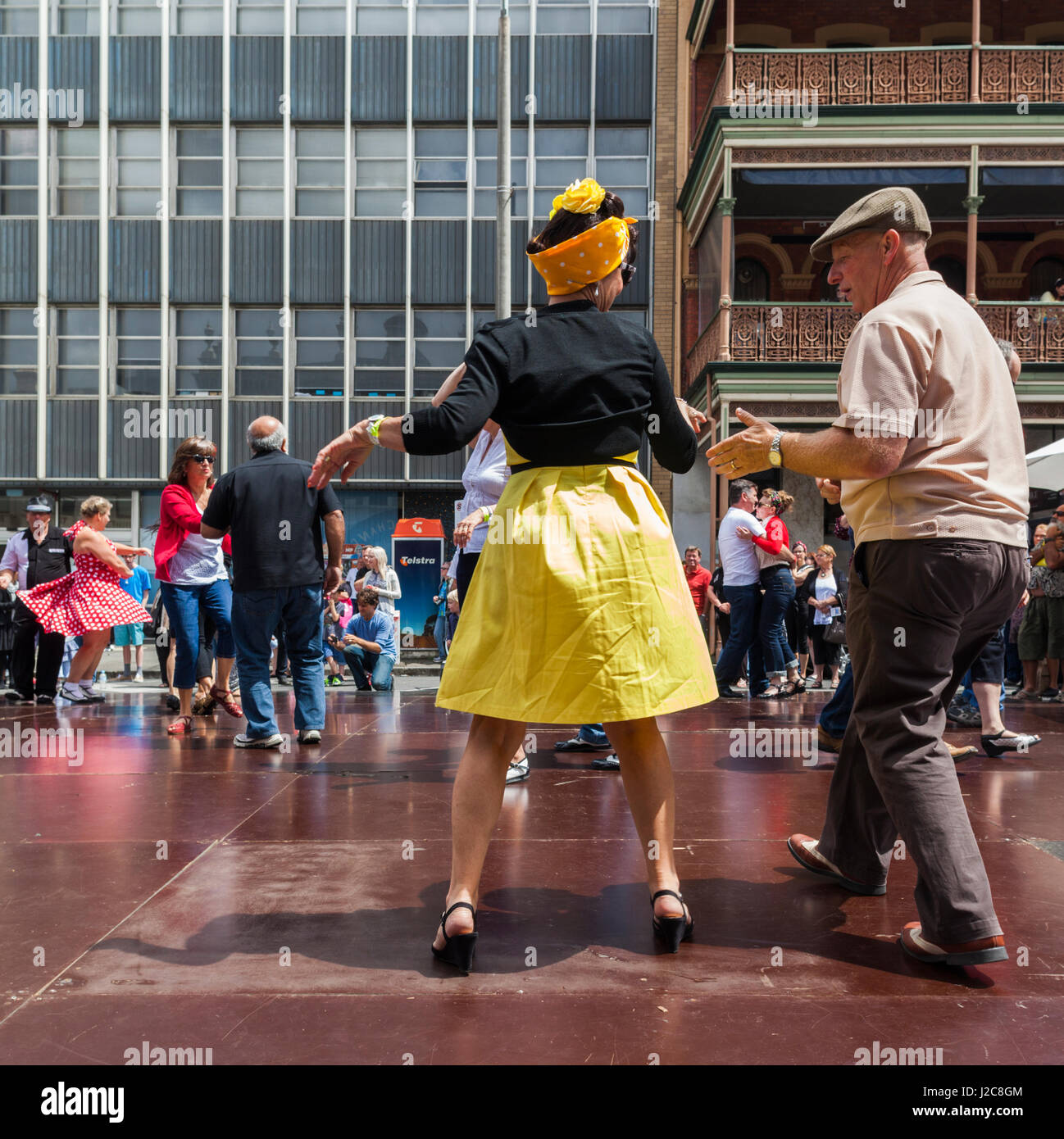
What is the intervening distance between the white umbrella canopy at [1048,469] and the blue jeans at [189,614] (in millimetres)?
8215

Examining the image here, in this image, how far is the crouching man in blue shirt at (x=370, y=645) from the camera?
37.2ft

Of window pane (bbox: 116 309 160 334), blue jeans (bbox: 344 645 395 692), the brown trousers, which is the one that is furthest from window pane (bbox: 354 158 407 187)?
the brown trousers

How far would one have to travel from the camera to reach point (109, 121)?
76.5ft

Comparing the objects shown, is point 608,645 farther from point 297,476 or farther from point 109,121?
point 109,121

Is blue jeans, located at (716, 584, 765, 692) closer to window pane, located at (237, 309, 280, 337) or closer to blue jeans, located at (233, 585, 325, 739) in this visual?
blue jeans, located at (233, 585, 325, 739)

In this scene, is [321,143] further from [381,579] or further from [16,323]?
[381,579]

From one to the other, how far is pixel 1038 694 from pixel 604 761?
7186 mm

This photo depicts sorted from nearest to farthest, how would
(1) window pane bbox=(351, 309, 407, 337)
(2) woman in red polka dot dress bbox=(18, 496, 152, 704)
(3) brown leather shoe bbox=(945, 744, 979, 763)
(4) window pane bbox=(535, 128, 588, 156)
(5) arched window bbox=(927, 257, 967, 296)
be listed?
1. (3) brown leather shoe bbox=(945, 744, 979, 763)
2. (2) woman in red polka dot dress bbox=(18, 496, 152, 704)
3. (5) arched window bbox=(927, 257, 967, 296)
4. (4) window pane bbox=(535, 128, 588, 156)
5. (1) window pane bbox=(351, 309, 407, 337)

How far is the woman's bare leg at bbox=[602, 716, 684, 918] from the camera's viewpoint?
9.64 ft

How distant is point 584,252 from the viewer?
119 inches

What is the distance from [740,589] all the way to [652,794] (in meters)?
6.95

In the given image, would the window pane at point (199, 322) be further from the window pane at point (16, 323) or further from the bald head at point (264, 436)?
the bald head at point (264, 436)

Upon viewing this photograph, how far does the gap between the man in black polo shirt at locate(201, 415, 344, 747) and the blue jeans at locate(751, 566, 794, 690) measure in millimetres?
4374

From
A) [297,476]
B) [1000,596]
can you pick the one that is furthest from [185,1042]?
[297,476]
